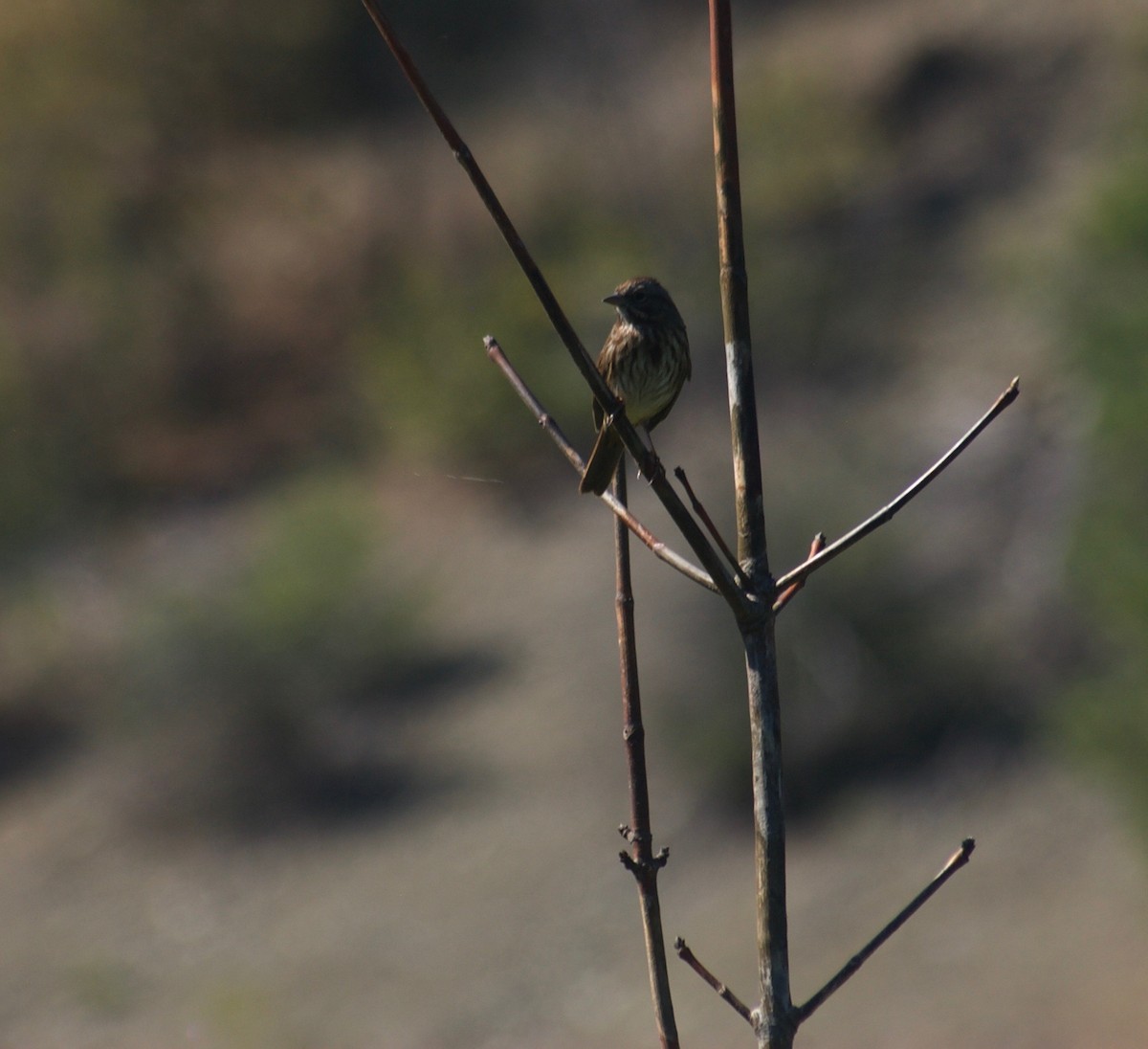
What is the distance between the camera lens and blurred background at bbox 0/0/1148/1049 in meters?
12.5

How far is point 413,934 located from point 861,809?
394cm

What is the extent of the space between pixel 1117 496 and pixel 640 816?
1135 centimetres

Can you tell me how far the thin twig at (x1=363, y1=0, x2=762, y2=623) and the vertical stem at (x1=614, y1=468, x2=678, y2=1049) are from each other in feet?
0.63

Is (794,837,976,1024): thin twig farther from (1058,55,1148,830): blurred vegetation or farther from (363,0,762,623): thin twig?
(1058,55,1148,830): blurred vegetation

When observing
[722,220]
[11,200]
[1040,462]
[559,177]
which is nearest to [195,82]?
[11,200]

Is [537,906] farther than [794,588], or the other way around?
[537,906]

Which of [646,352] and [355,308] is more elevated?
[355,308]

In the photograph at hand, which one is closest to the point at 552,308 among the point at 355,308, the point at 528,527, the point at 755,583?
the point at 755,583

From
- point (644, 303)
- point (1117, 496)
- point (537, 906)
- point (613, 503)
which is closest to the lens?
point (613, 503)

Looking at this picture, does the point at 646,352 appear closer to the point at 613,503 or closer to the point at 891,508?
the point at 613,503

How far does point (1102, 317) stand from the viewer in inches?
512

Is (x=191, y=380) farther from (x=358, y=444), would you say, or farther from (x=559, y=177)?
(x=559, y=177)

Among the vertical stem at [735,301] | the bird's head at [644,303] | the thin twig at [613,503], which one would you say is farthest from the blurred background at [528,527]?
the vertical stem at [735,301]

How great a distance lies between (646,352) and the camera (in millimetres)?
4082
